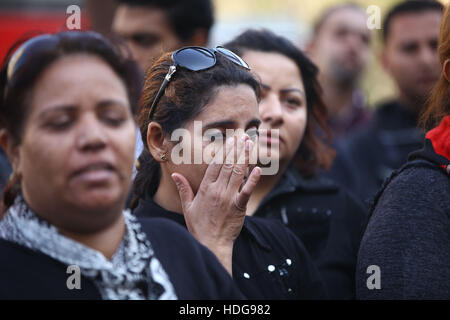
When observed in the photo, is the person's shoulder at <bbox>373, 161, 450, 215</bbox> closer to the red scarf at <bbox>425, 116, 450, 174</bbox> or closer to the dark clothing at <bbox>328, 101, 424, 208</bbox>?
the red scarf at <bbox>425, 116, 450, 174</bbox>

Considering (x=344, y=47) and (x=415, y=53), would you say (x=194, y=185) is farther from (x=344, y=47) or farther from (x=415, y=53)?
(x=344, y=47)

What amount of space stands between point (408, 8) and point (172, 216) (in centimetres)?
364

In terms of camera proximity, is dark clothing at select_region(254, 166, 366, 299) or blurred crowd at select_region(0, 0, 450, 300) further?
dark clothing at select_region(254, 166, 366, 299)

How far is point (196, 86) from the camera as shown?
106 inches

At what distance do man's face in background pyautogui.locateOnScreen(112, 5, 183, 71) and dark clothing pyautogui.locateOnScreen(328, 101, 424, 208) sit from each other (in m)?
1.46

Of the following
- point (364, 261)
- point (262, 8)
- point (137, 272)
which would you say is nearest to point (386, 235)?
point (364, 261)

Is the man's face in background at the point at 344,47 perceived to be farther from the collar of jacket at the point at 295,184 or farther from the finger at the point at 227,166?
the finger at the point at 227,166

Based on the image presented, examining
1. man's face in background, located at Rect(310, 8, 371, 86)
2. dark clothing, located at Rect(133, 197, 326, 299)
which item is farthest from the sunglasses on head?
man's face in background, located at Rect(310, 8, 371, 86)

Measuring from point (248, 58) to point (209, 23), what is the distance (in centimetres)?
150

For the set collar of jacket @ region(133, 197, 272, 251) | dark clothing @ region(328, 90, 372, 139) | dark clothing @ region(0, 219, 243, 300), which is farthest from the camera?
dark clothing @ region(328, 90, 372, 139)

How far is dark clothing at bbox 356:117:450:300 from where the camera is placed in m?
2.42

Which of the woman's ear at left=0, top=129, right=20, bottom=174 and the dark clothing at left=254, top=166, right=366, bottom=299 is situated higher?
the woman's ear at left=0, top=129, right=20, bottom=174
